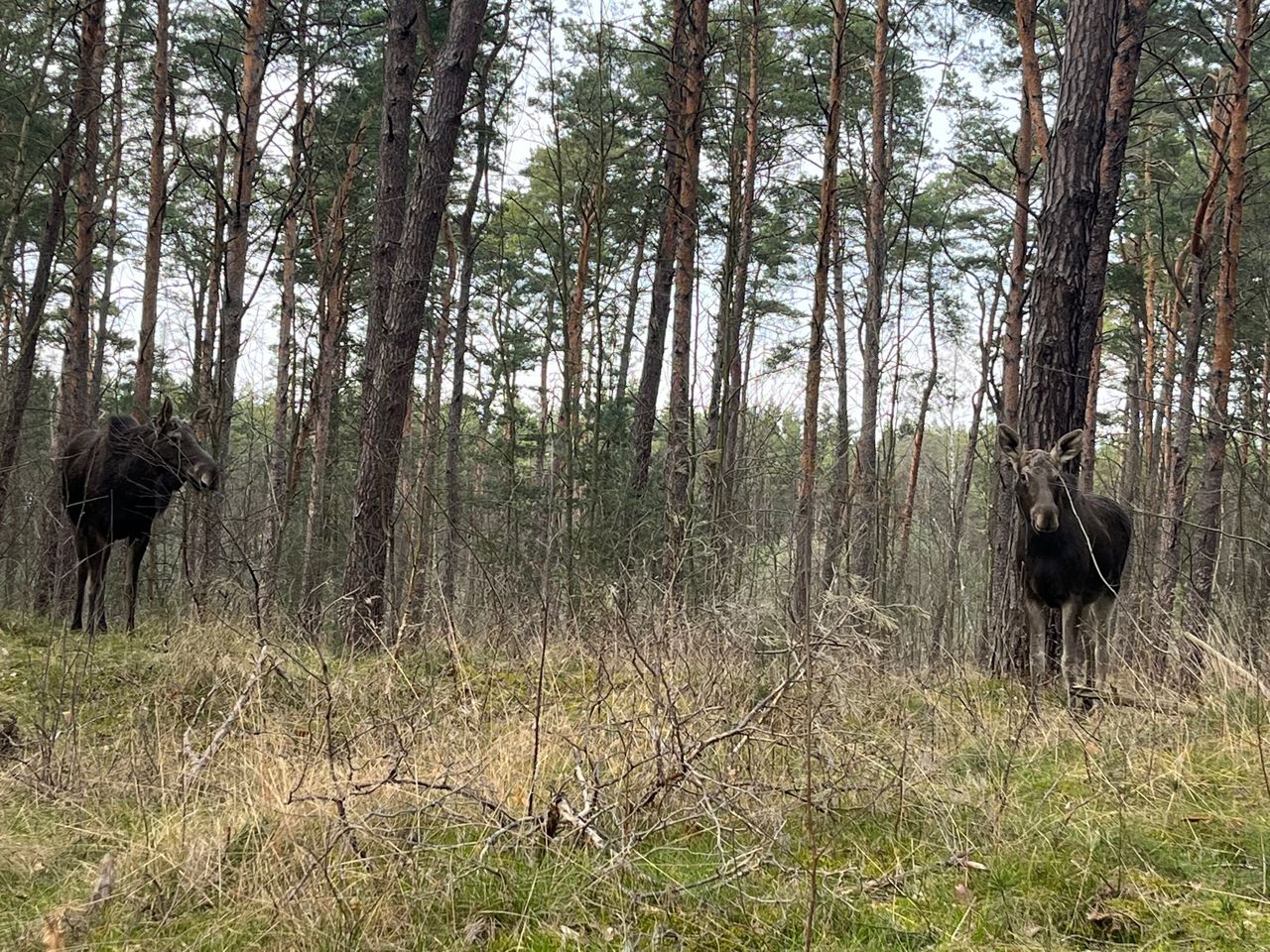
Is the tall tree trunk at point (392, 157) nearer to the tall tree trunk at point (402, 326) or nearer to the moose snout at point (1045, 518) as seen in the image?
the tall tree trunk at point (402, 326)

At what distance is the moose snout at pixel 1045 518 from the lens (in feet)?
18.6

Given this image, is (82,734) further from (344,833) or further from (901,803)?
(901,803)

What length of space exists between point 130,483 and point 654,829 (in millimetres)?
6984

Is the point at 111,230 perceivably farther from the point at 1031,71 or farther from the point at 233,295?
the point at 1031,71

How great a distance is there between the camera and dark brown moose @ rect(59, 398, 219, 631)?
765 centimetres

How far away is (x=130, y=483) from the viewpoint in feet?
25.6

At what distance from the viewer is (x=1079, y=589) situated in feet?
20.6

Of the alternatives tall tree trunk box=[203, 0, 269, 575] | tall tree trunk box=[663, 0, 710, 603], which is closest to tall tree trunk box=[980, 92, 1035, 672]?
tall tree trunk box=[663, 0, 710, 603]

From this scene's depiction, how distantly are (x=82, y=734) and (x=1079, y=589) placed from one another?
21.7 feet

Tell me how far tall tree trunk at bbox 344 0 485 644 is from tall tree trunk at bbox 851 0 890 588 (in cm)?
729

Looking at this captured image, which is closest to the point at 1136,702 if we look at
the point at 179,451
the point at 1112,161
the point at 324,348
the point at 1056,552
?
the point at 1056,552

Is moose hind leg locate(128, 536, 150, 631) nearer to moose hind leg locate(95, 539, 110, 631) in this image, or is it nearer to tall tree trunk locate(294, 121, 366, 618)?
moose hind leg locate(95, 539, 110, 631)

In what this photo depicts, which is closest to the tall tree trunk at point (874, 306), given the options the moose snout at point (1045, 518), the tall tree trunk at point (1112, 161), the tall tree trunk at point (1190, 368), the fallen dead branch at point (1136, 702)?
the tall tree trunk at point (1112, 161)

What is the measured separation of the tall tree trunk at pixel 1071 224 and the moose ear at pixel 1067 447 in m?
0.57
